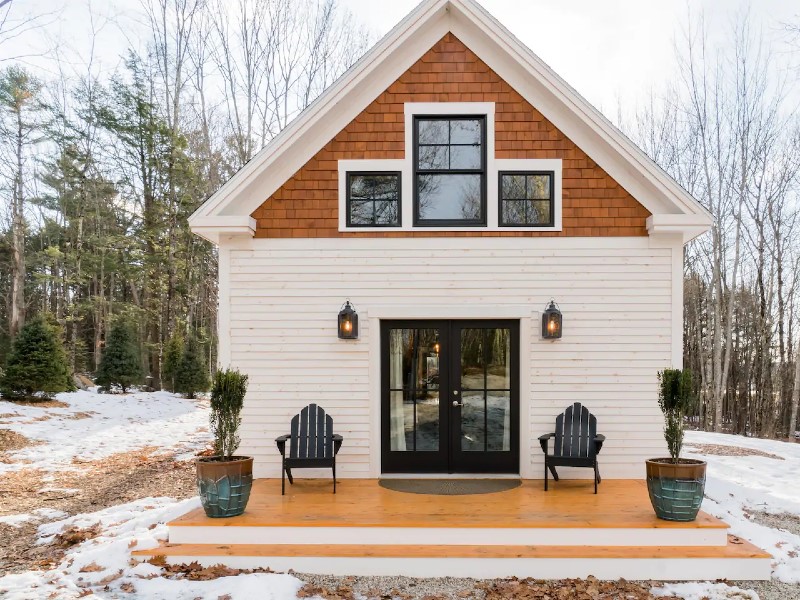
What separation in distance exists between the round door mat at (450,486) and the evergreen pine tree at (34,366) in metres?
8.95

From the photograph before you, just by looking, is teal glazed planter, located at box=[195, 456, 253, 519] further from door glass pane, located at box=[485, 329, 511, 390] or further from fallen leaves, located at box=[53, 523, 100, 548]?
door glass pane, located at box=[485, 329, 511, 390]

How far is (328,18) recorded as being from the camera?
665 inches

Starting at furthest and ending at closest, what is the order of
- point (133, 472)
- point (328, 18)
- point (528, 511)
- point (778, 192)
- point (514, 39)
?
point (328, 18) → point (778, 192) → point (133, 472) → point (514, 39) → point (528, 511)

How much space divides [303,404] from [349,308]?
1220 millimetres

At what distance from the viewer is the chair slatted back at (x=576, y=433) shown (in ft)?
19.9

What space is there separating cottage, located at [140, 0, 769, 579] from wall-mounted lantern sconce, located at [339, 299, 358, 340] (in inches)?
1.0

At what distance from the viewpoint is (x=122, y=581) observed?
419 centimetres

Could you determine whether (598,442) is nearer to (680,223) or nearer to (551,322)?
(551,322)

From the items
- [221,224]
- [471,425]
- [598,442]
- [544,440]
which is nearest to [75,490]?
[221,224]

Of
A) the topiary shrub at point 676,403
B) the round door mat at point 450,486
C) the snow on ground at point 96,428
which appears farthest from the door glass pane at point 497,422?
the snow on ground at point 96,428

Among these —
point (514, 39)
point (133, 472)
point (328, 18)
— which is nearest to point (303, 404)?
point (133, 472)

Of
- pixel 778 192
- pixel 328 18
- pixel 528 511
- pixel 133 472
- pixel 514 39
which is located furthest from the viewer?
pixel 328 18

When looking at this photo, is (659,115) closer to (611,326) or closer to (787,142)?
(787,142)

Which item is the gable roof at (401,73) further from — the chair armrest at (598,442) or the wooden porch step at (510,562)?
the wooden porch step at (510,562)
